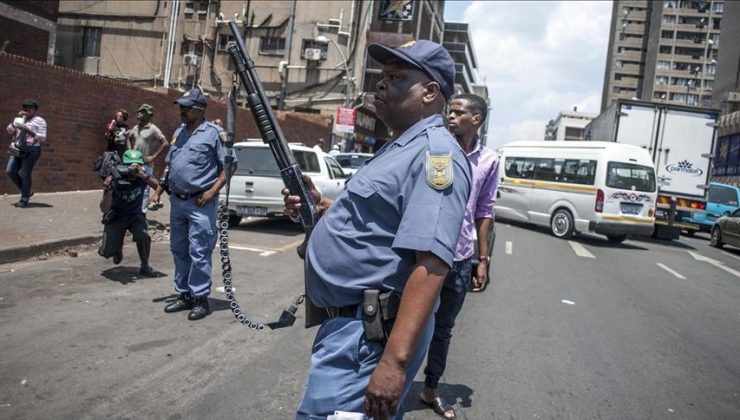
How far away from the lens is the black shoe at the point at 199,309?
4.89 meters

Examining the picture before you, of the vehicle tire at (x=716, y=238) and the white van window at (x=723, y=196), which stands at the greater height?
the white van window at (x=723, y=196)

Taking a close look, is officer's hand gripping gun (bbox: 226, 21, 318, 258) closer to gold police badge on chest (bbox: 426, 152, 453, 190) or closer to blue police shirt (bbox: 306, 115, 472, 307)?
blue police shirt (bbox: 306, 115, 472, 307)

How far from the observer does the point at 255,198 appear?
10547 millimetres

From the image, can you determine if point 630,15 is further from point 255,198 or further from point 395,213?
point 395,213

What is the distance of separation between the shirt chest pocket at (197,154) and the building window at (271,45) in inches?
1112

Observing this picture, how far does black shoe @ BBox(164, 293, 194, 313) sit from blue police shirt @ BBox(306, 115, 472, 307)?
143 inches

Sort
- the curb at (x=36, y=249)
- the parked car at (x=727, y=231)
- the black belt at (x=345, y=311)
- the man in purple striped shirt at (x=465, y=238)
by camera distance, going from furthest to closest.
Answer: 1. the parked car at (x=727, y=231)
2. the curb at (x=36, y=249)
3. the man in purple striped shirt at (x=465, y=238)
4. the black belt at (x=345, y=311)

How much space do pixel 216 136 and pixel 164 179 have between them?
2.09 ft

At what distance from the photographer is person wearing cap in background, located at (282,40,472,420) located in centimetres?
166

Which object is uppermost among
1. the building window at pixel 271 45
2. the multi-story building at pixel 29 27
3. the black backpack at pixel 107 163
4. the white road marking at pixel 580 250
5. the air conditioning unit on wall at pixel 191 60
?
the building window at pixel 271 45

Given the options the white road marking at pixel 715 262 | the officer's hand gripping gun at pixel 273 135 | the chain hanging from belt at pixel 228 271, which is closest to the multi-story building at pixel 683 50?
the white road marking at pixel 715 262

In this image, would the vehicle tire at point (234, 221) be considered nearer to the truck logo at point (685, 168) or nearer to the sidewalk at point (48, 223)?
the sidewalk at point (48, 223)

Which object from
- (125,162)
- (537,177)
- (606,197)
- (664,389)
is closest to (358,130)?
(537,177)

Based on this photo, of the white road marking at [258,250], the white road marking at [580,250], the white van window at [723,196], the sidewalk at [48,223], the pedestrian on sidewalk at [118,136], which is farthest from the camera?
the white van window at [723,196]
